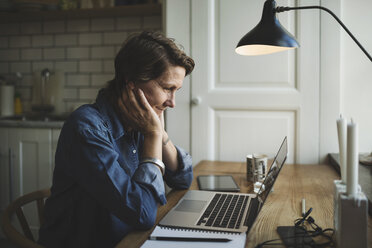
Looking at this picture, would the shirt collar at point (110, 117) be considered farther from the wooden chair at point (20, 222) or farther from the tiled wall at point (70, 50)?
the tiled wall at point (70, 50)

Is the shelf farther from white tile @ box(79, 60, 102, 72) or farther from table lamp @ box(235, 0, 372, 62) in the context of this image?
table lamp @ box(235, 0, 372, 62)

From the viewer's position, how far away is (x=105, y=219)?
1127 mm

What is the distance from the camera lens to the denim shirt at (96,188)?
39.3 inches

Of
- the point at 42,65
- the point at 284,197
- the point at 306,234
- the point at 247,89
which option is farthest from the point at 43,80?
the point at 306,234

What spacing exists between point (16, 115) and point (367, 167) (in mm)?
2766

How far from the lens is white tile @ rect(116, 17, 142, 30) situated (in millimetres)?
2918

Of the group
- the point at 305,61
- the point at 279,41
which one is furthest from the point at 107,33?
the point at 279,41

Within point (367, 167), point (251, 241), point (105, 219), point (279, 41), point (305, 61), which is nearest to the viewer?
point (251, 241)

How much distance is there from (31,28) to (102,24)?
0.70 m

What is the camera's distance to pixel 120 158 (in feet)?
4.23

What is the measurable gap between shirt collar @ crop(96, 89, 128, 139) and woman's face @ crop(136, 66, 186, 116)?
0.13m

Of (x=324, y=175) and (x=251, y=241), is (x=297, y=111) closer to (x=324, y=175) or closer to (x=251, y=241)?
(x=324, y=175)

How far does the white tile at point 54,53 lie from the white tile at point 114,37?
0.42 meters

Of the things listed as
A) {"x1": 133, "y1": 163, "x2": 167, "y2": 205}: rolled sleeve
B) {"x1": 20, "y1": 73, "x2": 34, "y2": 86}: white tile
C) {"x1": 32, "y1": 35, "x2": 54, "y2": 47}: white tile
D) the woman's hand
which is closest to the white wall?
the woman's hand
